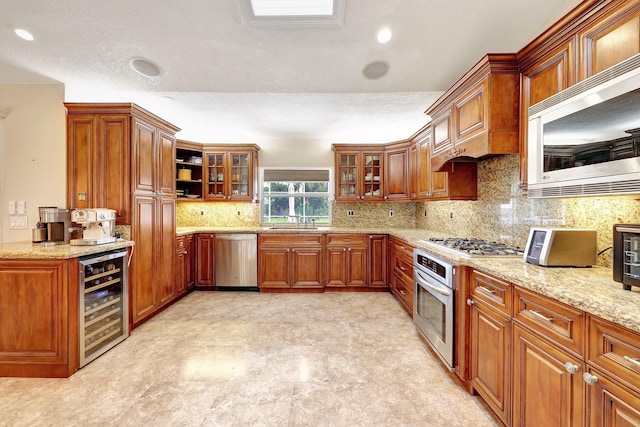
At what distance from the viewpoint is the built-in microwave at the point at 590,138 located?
3.52 ft

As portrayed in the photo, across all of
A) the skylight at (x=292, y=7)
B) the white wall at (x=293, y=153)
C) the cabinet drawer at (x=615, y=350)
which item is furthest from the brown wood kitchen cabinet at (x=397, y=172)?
the cabinet drawer at (x=615, y=350)

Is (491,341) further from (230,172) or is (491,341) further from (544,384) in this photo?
(230,172)

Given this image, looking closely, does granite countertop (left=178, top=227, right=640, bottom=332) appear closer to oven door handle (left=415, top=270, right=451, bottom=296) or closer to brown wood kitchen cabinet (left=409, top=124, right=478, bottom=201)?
oven door handle (left=415, top=270, right=451, bottom=296)

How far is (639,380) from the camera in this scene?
2.75 feet

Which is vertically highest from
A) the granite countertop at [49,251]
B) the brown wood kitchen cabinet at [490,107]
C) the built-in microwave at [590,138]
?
the brown wood kitchen cabinet at [490,107]

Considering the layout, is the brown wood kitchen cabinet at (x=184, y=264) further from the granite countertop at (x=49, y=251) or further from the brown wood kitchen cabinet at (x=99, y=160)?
the granite countertop at (x=49, y=251)

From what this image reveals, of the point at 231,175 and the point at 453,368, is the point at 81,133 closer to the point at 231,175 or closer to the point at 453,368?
the point at 231,175

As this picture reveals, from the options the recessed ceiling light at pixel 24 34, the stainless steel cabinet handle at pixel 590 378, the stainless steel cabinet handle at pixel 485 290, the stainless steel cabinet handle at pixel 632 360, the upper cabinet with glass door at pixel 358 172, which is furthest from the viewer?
the upper cabinet with glass door at pixel 358 172

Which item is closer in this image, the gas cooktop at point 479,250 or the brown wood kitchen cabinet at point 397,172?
the gas cooktop at point 479,250

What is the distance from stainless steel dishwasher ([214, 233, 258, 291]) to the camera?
400cm

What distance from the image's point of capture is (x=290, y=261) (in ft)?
13.1

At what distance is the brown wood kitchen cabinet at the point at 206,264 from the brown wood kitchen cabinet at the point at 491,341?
11.3 ft

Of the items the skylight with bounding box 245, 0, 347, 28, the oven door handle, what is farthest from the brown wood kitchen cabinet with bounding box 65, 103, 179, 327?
the oven door handle

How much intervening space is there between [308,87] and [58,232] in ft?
9.22
